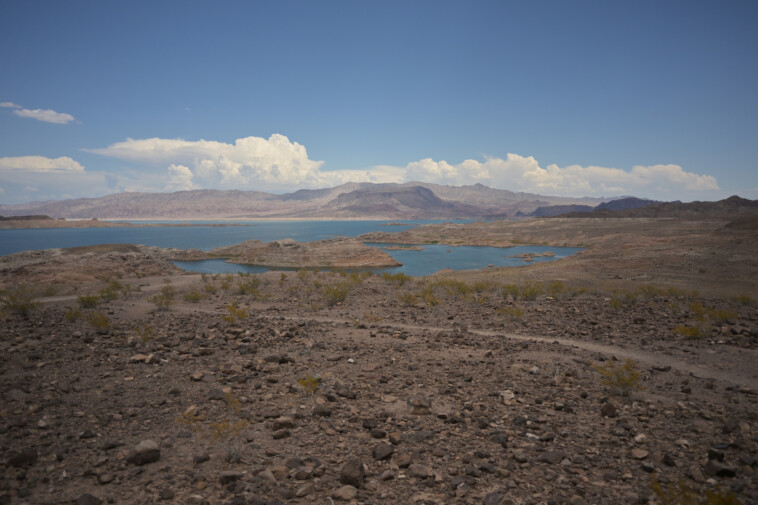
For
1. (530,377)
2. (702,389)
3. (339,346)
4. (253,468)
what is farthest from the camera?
(339,346)

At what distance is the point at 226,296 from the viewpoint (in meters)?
17.3

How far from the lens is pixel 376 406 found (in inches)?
246

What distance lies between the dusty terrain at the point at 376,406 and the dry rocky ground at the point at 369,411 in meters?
0.03

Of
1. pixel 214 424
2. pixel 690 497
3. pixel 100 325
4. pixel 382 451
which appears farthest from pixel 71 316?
pixel 690 497

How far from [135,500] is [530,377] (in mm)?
6851

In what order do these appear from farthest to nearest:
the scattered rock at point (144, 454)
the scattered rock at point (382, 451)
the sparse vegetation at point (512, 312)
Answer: the sparse vegetation at point (512, 312), the scattered rock at point (382, 451), the scattered rock at point (144, 454)

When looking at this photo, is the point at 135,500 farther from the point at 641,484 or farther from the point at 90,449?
the point at 641,484

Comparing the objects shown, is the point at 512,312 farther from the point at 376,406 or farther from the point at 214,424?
the point at 214,424

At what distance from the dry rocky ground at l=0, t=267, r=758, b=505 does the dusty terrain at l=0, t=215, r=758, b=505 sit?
3 cm

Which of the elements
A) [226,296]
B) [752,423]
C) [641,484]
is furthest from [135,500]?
[226,296]

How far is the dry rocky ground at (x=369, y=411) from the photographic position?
416 cm

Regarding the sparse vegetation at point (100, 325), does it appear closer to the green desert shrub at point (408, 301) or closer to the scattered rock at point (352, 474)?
the scattered rock at point (352, 474)

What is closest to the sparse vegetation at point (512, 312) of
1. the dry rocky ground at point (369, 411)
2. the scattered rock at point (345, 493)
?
the dry rocky ground at point (369, 411)

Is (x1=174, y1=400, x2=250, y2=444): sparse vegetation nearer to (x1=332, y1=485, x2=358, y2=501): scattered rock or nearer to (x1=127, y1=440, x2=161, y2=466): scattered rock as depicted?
(x1=127, y1=440, x2=161, y2=466): scattered rock
